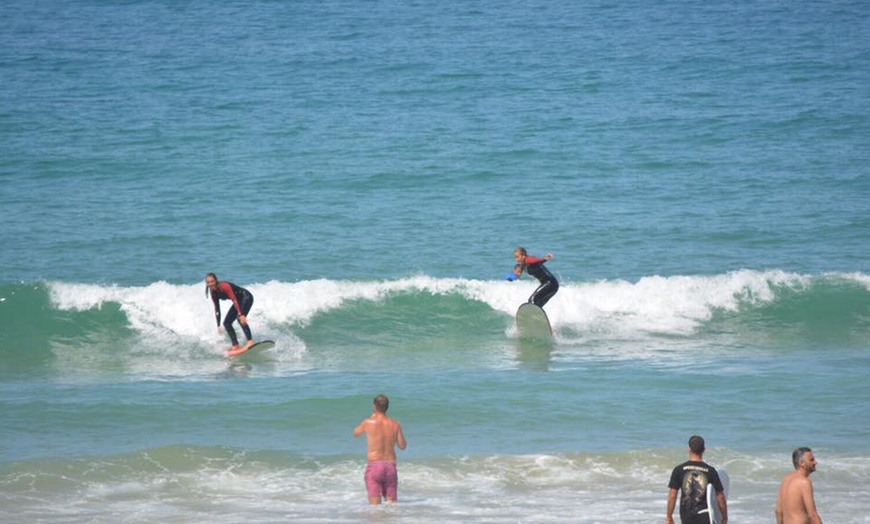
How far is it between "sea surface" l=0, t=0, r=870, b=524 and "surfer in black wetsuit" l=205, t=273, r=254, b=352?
20.1 inches

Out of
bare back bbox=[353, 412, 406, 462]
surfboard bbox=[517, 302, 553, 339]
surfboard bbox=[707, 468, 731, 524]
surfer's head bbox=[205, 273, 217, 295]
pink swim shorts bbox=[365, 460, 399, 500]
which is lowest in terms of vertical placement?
surfboard bbox=[707, 468, 731, 524]

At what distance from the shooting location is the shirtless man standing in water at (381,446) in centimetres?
1134

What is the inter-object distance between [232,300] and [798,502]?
10.0 metres

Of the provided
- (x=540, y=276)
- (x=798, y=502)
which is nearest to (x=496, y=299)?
(x=540, y=276)

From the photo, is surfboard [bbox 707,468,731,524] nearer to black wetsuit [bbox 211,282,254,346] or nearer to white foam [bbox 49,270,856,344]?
black wetsuit [bbox 211,282,254,346]

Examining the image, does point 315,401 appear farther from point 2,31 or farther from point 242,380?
point 2,31

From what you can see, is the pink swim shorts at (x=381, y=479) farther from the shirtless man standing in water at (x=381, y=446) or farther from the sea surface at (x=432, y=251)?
the sea surface at (x=432, y=251)

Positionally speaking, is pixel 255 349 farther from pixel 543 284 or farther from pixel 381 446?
pixel 381 446

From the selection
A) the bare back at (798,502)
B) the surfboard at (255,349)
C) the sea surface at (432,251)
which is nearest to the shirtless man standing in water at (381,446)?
the sea surface at (432,251)

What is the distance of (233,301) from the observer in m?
17.5

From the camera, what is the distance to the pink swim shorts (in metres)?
11.5

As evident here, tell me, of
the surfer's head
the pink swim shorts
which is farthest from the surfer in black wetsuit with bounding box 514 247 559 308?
the pink swim shorts

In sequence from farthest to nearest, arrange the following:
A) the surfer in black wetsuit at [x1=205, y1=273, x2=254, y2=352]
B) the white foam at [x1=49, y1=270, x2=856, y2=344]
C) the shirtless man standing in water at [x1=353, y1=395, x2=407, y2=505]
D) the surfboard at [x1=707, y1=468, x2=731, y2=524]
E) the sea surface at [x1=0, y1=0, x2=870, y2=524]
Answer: the white foam at [x1=49, y1=270, x2=856, y2=344] < the surfer in black wetsuit at [x1=205, y1=273, x2=254, y2=352] < the sea surface at [x1=0, y1=0, x2=870, y2=524] < the shirtless man standing in water at [x1=353, y1=395, x2=407, y2=505] < the surfboard at [x1=707, y1=468, x2=731, y2=524]

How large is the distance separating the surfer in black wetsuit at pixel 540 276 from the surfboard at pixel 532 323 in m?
0.13
